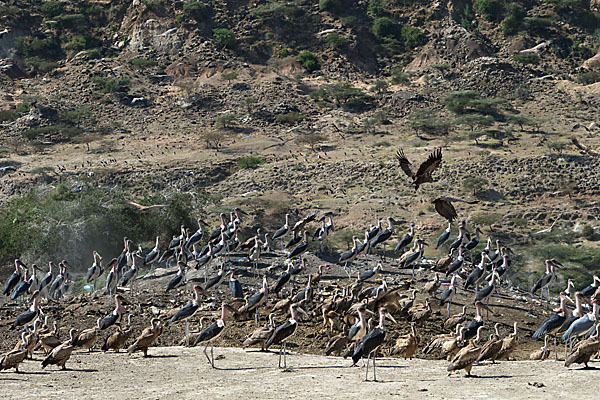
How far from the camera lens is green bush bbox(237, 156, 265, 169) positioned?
58.4 metres

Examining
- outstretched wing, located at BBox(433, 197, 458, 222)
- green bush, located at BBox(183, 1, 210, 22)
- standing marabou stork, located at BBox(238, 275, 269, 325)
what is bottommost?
green bush, located at BBox(183, 1, 210, 22)

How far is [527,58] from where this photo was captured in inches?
3179

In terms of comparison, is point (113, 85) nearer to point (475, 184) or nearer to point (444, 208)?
point (475, 184)

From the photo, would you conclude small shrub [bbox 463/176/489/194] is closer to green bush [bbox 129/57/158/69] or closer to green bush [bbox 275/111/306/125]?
green bush [bbox 275/111/306/125]

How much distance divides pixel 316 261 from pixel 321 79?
55639mm

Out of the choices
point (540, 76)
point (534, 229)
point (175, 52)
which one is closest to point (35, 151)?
point (175, 52)

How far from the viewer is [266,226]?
4688 cm

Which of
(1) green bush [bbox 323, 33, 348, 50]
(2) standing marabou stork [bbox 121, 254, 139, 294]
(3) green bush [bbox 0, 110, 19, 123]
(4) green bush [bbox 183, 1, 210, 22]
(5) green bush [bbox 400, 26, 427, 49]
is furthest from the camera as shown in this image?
(4) green bush [bbox 183, 1, 210, 22]

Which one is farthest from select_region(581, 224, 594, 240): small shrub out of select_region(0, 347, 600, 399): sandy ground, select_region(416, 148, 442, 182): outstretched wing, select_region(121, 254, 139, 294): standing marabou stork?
select_region(416, 148, 442, 182): outstretched wing

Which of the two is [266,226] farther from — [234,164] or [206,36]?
[206,36]

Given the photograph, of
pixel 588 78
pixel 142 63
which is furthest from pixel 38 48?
pixel 588 78

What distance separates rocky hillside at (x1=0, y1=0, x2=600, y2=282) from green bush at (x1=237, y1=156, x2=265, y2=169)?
0.45m

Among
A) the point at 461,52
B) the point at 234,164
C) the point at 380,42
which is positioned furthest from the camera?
the point at 380,42

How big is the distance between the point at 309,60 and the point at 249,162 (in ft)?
93.9
